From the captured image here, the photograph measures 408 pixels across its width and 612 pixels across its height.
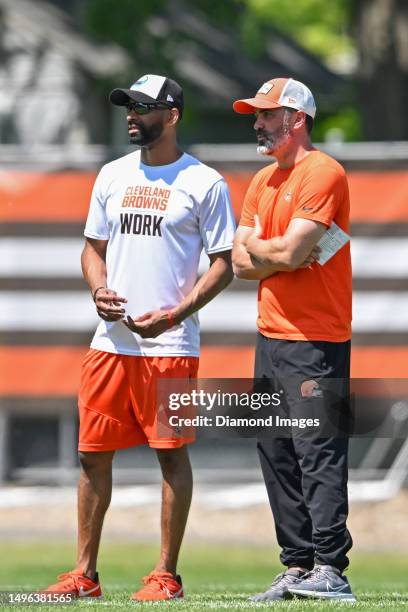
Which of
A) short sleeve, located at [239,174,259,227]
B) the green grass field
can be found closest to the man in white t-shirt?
short sleeve, located at [239,174,259,227]

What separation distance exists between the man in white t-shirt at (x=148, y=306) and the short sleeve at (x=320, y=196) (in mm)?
484

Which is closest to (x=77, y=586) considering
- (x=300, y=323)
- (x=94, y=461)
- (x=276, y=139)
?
(x=94, y=461)

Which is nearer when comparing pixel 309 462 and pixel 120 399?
pixel 309 462

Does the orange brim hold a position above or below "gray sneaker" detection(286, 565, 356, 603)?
above

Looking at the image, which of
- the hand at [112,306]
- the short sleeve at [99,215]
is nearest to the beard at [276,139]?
the short sleeve at [99,215]

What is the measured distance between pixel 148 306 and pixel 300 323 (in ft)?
2.21

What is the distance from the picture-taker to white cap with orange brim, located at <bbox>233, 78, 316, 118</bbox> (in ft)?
20.4

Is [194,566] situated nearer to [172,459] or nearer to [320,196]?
[172,459]

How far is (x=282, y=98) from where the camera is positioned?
244 inches

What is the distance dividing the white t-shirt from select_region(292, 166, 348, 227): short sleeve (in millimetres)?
483

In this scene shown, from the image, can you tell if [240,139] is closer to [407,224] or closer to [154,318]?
[407,224]

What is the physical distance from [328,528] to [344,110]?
1778 cm

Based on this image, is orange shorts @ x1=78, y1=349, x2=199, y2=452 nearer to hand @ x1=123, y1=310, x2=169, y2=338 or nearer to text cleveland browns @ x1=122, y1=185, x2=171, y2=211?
hand @ x1=123, y1=310, x2=169, y2=338

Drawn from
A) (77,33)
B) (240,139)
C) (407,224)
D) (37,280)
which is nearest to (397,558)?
(407,224)
